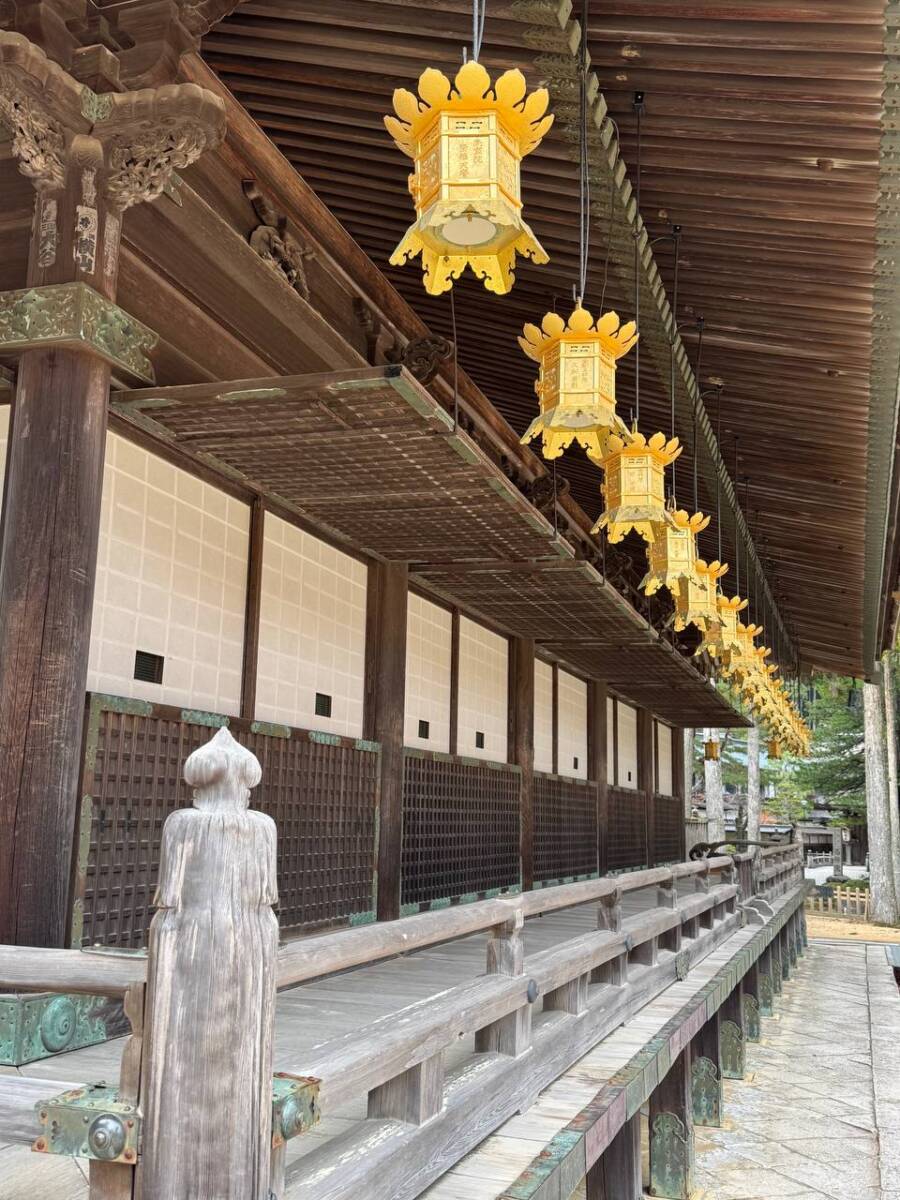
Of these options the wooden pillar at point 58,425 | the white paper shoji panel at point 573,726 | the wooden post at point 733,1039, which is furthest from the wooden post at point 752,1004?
the wooden pillar at point 58,425

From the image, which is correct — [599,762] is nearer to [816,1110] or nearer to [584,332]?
[816,1110]

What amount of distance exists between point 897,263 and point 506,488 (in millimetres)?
2536

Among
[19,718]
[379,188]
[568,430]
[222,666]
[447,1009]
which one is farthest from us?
[222,666]

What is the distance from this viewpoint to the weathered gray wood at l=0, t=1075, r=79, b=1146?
2.52 meters

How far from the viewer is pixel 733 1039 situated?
42.0ft

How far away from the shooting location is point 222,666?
6719 millimetres

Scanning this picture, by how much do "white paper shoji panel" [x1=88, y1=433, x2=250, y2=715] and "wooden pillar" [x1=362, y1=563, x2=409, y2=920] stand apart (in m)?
1.92

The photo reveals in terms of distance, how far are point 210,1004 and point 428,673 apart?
7750mm

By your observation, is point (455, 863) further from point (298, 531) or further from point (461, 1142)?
point (461, 1142)

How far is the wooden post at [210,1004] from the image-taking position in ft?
7.70

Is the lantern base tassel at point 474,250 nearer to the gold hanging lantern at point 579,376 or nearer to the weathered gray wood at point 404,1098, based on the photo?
the gold hanging lantern at point 579,376

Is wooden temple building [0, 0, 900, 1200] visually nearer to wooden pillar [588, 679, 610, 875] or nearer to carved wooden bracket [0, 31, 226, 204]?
carved wooden bracket [0, 31, 226, 204]

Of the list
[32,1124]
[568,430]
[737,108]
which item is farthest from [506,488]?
[32,1124]

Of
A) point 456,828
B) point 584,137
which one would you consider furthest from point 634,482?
point 456,828
